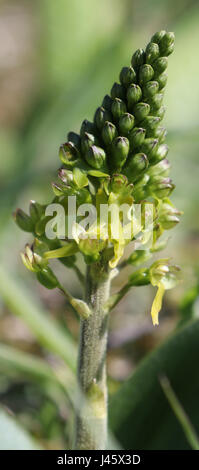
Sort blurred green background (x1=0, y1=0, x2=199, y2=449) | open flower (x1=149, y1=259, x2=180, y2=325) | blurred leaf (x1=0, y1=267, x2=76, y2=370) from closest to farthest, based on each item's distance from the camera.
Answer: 1. open flower (x1=149, y1=259, x2=180, y2=325)
2. blurred leaf (x1=0, y1=267, x2=76, y2=370)
3. blurred green background (x1=0, y1=0, x2=199, y2=449)

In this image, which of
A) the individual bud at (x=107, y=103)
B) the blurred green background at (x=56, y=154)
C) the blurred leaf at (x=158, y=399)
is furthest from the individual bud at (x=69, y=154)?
the blurred green background at (x=56, y=154)

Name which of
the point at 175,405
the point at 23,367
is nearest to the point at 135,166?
the point at 175,405

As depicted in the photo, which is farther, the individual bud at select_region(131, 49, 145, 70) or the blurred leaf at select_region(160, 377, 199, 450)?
the blurred leaf at select_region(160, 377, 199, 450)

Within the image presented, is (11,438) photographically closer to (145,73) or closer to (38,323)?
(38,323)

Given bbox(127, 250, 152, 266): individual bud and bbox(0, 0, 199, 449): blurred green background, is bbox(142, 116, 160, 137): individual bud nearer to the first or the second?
bbox(127, 250, 152, 266): individual bud

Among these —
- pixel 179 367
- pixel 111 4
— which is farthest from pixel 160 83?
pixel 111 4

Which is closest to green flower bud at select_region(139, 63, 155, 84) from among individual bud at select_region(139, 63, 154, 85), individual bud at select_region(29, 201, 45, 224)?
individual bud at select_region(139, 63, 154, 85)

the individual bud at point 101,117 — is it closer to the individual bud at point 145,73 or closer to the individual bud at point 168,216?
the individual bud at point 145,73
